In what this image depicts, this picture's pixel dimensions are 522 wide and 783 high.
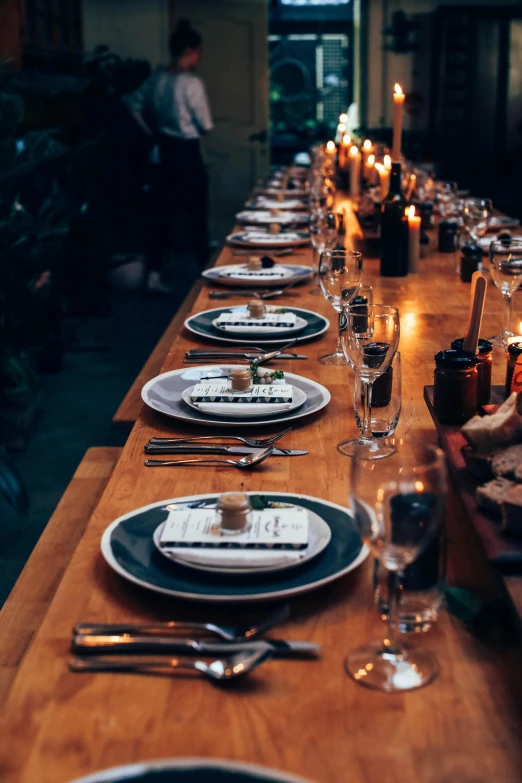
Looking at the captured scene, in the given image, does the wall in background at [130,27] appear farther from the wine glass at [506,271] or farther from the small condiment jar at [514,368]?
the small condiment jar at [514,368]

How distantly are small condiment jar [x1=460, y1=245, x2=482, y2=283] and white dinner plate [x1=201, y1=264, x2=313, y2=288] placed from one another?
0.41 meters

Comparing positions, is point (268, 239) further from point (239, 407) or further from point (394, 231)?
point (239, 407)

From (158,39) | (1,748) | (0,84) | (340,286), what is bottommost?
(1,748)

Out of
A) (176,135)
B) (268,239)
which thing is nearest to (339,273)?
(268,239)

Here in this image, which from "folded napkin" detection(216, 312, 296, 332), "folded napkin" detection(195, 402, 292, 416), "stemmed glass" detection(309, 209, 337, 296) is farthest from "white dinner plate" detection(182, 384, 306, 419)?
"stemmed glass" detection(309, 209, 337, 296)

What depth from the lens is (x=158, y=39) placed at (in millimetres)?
8883

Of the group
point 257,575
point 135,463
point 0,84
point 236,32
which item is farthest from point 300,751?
point 236,32

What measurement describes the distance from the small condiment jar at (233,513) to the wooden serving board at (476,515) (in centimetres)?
23

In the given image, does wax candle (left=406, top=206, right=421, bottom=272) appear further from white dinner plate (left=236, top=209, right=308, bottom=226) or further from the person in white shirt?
the person in white shirt

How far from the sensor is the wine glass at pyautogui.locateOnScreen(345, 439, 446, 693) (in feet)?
2.45

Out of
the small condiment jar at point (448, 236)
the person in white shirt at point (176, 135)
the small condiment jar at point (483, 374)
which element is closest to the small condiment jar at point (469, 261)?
the small condiment jar at point (448, 236)

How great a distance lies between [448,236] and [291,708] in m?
2.41

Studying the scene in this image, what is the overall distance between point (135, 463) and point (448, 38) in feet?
29.5

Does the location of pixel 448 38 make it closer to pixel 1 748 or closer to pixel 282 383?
pixel 282 383
